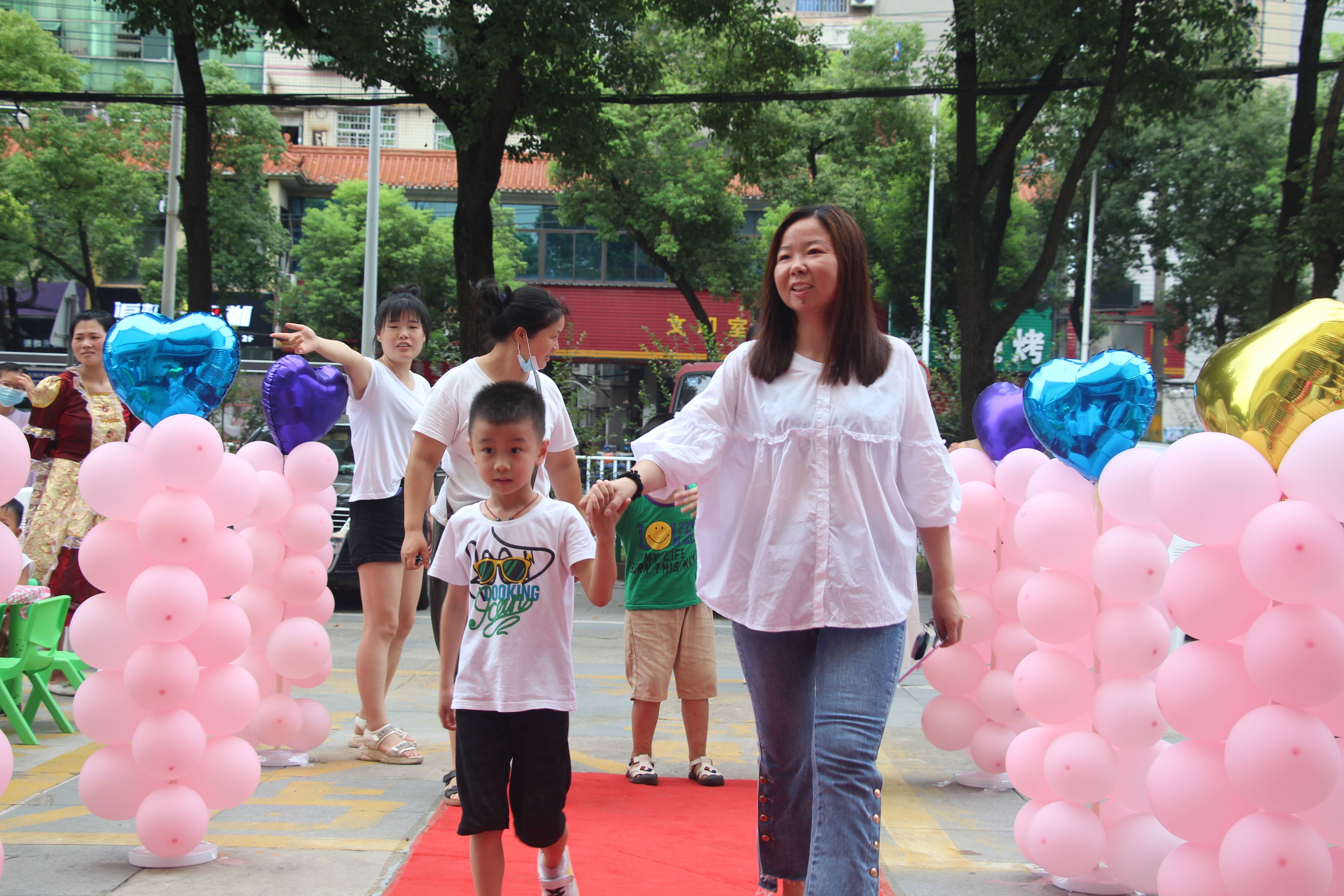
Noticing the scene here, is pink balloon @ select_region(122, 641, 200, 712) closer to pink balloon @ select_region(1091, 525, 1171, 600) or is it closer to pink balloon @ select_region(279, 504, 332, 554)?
pink balloon @ select_region(279, 504, 332, 554)

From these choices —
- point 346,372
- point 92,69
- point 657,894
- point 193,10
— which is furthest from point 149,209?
point 657,894

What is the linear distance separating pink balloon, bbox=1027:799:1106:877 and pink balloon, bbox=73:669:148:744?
284 centimetres

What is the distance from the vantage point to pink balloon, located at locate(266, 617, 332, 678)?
15.2ft

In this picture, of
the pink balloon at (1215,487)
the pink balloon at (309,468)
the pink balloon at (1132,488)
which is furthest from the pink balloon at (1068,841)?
the pink balloon at (309,468)

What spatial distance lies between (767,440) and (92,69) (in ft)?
130

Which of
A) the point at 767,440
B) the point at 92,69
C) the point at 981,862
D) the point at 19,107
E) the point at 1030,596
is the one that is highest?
the point at 92,69

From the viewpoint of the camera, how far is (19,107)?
77.5 ft

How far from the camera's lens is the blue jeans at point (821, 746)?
261 centimetres

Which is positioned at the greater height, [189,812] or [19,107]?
[19,107]

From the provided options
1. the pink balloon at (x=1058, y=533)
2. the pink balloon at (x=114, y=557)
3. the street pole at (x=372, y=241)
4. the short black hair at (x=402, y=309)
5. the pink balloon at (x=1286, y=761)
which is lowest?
the pink balloon at (x=1286, y=761)

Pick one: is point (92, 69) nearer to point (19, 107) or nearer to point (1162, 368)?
point (19, 107)

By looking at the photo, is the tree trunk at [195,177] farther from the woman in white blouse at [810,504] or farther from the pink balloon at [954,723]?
the woman in white blouse at [810,504]

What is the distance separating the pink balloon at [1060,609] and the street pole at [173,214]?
606 inches

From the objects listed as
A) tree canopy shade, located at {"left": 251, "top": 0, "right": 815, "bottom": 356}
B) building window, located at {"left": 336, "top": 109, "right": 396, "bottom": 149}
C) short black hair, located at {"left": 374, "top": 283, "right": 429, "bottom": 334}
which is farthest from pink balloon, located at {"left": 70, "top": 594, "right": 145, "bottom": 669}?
building window, located at {"left": 336, "top": 109, "right": 396, "bottom": 149}
